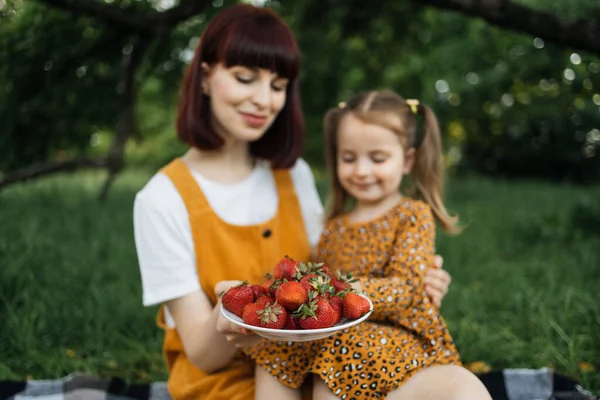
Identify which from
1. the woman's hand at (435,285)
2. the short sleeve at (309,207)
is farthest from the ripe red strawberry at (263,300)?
the short sleeve at (309,207)

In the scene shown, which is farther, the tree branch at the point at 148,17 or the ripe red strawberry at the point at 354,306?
the tree branch at the point at 148,17

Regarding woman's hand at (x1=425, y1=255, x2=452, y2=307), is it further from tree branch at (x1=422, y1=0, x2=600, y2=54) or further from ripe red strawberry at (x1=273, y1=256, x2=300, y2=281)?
tree branch at (x1=422, y1=0, x2=600, y2=54)

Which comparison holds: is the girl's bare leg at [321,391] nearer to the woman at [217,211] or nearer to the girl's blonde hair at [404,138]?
the woman at [217,211]

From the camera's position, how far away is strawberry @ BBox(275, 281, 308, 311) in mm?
1529

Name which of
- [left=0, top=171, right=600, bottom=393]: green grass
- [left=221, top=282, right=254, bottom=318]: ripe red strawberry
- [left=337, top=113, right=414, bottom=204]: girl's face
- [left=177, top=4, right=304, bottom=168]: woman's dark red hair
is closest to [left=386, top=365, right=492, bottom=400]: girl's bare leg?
[left=221, top=282, right=254, bottom=318]: ripe red strawberry

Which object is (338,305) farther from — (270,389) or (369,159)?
(369,159)

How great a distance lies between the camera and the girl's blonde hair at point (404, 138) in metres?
2.15

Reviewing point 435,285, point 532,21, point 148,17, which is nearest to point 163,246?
point 435,285

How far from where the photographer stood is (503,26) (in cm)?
359

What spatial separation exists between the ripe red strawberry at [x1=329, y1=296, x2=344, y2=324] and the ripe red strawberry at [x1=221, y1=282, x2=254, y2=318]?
20 centimetres

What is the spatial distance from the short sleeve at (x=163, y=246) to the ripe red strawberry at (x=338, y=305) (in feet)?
1.84

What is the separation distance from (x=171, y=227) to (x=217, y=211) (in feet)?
0.56

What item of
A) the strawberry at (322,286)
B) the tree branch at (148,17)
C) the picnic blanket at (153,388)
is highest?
the tree branch at (148,17)

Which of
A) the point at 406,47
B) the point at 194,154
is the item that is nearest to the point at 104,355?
the point at 194,154
